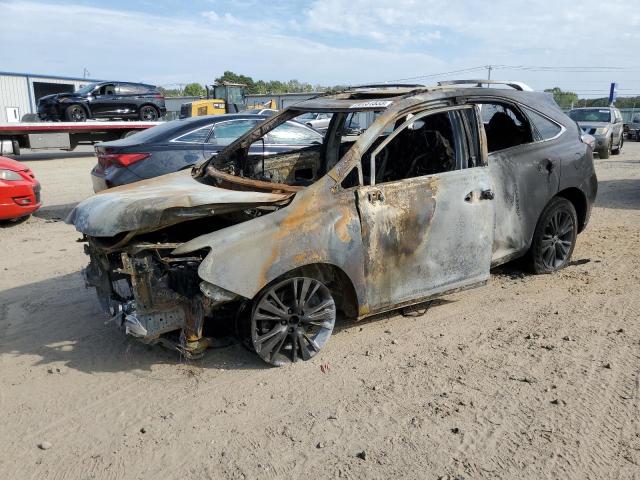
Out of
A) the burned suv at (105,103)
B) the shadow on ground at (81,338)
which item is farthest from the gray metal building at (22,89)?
the shadow on ground at (81,338)

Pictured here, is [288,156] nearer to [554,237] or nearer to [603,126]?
[554,237]

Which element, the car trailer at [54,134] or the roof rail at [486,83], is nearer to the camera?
the roof rail at [486,83]

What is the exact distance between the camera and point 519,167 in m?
4.84

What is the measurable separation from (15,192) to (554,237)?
7.30 m

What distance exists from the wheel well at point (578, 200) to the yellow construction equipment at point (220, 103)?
68.6 ft

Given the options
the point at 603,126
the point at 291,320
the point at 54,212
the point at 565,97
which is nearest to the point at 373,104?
the point at 291,320

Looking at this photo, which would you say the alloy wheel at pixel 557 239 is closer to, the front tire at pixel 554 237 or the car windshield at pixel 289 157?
the front tire at pixel 554 237

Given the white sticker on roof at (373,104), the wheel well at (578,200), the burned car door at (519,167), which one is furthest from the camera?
the wheel well at (578,200)

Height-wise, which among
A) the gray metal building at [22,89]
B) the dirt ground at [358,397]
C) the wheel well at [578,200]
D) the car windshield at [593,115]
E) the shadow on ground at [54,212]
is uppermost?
the gray metal building at [22,89]

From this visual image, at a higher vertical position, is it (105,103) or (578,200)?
(105,103)

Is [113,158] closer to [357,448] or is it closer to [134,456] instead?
[134,456]

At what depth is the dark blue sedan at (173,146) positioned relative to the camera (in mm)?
7293

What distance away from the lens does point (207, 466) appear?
2.82 m

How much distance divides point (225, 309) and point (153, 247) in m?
0.70
